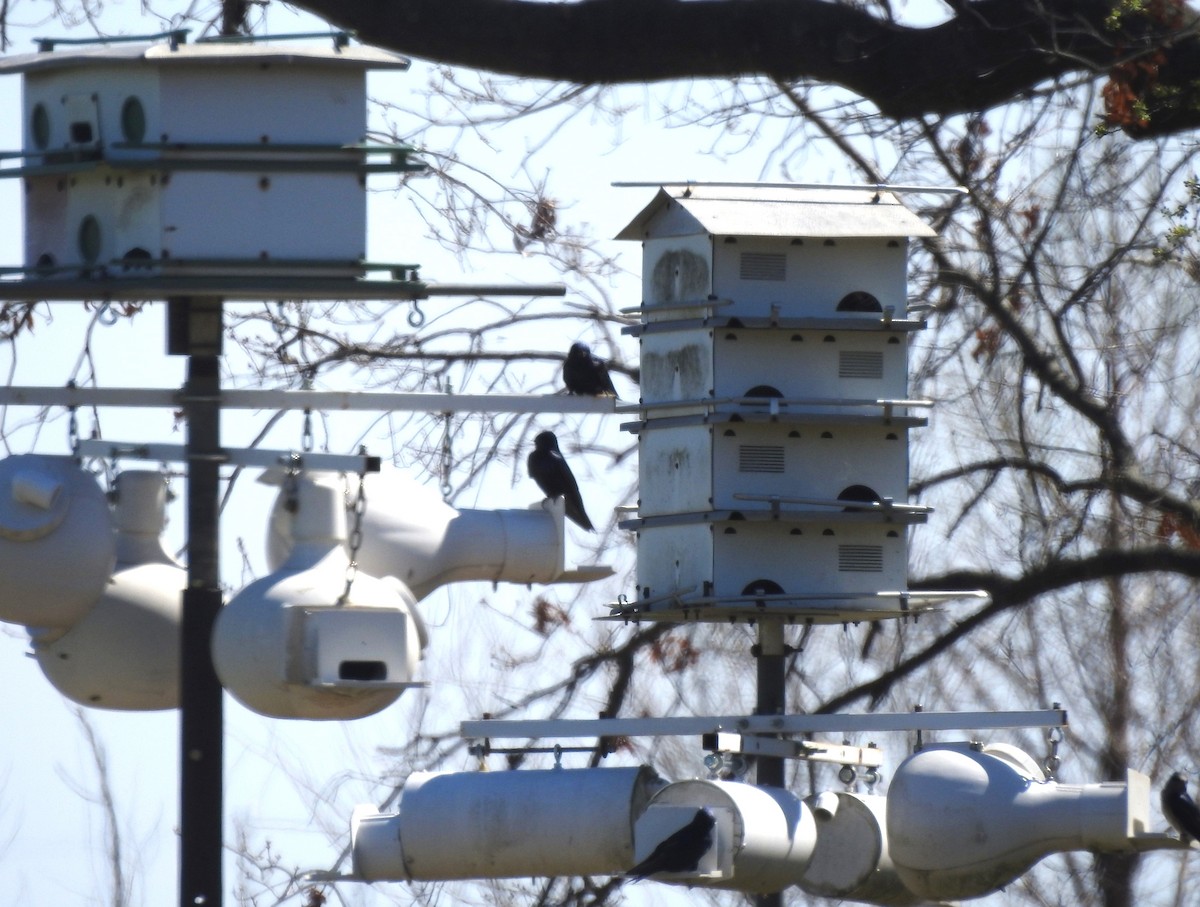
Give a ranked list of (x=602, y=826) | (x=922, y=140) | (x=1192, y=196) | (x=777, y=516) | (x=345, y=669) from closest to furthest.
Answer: (x=345, y=669) < (x=602, y=826) < (x=777, y=516) < (x=1192, y=196) < (x=922, y=140)

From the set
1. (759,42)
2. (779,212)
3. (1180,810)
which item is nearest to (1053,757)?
(1180,810)

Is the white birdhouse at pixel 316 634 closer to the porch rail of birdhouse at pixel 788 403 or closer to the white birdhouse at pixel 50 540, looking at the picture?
the white birdhouse at pixel 50 540

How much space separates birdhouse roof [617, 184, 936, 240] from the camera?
832cm

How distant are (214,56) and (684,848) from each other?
2.53 metres

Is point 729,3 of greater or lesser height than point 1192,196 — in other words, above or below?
above

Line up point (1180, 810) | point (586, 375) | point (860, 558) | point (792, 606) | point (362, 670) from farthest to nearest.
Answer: point (586, 375)
point (860, 558)
point (792, 606)
point (1180, 810)
point (362, 670)

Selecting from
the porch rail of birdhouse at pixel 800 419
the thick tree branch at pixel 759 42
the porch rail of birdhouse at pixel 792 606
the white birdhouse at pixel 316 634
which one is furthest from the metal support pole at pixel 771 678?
the thick tree branch at pixel 759 42

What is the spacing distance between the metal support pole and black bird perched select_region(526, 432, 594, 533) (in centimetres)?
113

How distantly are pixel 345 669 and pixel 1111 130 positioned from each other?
4179 mm

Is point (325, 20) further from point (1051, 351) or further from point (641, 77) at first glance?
point (1051, 351)

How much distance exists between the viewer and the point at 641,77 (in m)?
9.99

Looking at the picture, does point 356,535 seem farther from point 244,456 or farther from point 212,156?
point 212,156

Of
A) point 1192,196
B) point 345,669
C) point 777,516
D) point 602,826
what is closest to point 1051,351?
point 1192,196

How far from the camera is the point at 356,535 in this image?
7.16 meters
